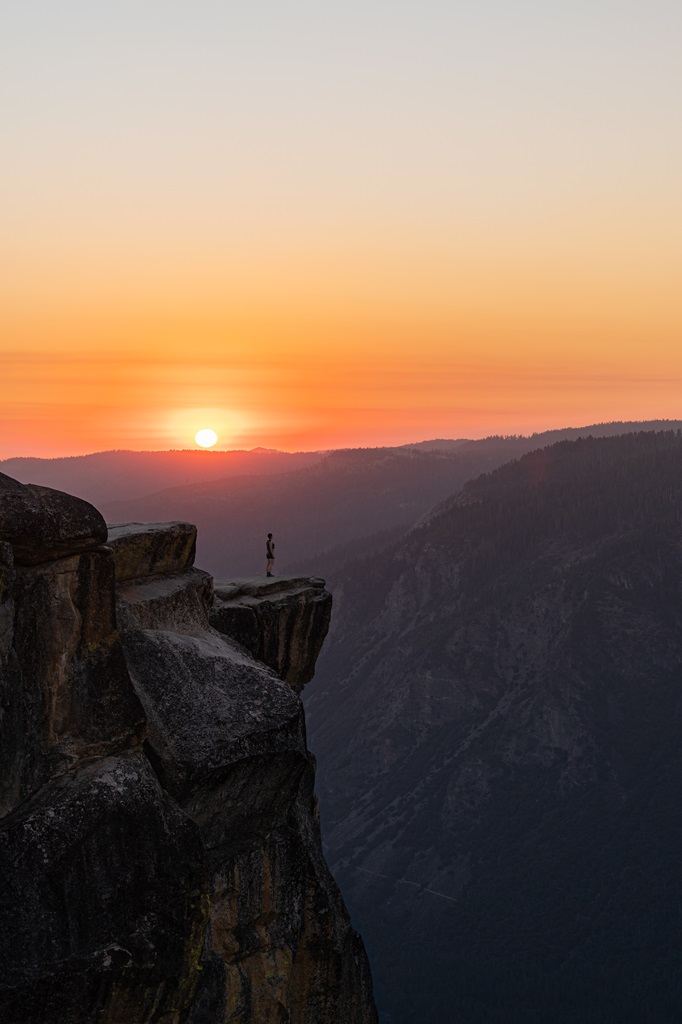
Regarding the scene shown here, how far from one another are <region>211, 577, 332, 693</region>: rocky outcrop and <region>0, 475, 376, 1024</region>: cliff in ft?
13.0

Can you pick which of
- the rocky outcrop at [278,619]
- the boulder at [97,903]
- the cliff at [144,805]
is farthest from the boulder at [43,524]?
the rocky outcrop at [278,619]

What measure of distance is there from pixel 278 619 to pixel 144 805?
54.8 ft

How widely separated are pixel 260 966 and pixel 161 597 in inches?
426

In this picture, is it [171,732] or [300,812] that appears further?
[300,812]

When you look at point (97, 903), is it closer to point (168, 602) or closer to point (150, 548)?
point (168, 602)

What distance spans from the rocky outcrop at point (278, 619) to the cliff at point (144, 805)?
13.0 feet

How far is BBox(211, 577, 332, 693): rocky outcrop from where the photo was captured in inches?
1594

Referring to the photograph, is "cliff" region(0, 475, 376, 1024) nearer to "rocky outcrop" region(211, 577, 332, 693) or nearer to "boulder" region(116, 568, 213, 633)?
"boulder" region(116, 568, 213, 633)

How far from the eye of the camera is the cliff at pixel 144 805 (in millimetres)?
23453

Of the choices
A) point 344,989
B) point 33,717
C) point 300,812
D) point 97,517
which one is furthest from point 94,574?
point 344,989

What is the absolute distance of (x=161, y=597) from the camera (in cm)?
Answer: 3362

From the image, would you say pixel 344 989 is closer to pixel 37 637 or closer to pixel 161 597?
pixel 161 597

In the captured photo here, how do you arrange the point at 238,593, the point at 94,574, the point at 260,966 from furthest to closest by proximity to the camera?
the point at 238,593
the point at 260,966
the point at 94,574

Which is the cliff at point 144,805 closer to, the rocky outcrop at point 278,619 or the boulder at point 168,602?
the boulder at point 168,602
